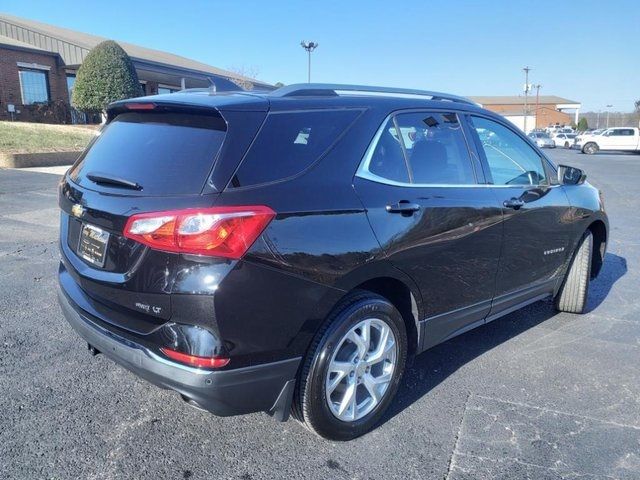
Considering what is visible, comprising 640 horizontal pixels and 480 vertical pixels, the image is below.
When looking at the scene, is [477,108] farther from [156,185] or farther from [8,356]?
[8,356]

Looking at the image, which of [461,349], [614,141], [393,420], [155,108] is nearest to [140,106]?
[155,108]

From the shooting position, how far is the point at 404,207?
2893mm

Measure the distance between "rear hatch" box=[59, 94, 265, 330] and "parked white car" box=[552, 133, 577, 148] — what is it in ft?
160

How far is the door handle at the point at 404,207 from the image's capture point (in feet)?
9.27

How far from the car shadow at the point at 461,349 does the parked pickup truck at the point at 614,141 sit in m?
35.9

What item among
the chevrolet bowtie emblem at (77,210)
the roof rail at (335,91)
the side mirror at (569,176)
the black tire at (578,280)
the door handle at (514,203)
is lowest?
the black tire at (578,280)

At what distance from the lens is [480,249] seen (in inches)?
136

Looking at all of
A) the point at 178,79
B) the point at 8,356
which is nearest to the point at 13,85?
the point at 178,79

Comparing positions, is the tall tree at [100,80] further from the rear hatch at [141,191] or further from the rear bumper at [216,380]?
the rear bumper at [216,380]

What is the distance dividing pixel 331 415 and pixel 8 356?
2.37 m

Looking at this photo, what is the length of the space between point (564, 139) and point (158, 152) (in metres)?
49.8

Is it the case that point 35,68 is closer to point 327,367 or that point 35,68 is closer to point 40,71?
point 40,71

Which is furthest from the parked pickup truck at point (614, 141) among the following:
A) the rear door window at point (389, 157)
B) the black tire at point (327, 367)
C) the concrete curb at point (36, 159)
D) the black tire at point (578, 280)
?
the black tire at point (327, 367)

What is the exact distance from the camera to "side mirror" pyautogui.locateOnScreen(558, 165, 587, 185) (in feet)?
14.4
